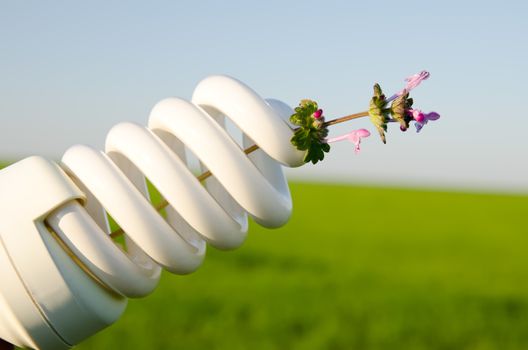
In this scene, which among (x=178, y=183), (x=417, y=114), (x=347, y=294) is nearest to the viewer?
(x=417, y=114)

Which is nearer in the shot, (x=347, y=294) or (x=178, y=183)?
(x=178, y=183)

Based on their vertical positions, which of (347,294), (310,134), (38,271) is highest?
(310,134)

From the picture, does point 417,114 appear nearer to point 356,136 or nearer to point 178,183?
point 356,136

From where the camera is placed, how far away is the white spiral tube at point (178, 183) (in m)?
0.82

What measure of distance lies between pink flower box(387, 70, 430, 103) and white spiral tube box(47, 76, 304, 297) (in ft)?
0.48

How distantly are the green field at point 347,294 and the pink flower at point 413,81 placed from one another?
9.30ft

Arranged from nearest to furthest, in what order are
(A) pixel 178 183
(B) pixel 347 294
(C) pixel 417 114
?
1. (C) pixel 417 114
2. (A) pixel 178 183
3. (B) pixel 347 294

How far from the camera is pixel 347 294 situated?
446cm

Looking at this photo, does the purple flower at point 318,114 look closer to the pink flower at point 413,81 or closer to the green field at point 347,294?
the pink flower at point 413,81

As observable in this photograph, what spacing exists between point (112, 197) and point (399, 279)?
4.64 metres

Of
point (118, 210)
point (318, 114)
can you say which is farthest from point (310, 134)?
point (118, 210)

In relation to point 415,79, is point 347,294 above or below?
below

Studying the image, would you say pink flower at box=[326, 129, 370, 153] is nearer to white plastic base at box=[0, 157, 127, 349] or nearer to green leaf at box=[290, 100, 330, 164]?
green leaf at box=[290, 100, 330, 164]

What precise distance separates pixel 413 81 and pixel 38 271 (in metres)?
0.53
